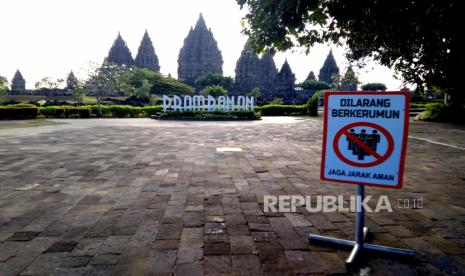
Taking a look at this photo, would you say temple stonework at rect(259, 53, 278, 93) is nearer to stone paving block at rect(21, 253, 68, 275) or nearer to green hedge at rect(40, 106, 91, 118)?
green hedge at rect(40, 106, 91, 118)

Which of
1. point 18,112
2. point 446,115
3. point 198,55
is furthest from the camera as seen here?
point 198,55

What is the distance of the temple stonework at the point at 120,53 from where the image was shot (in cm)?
7475

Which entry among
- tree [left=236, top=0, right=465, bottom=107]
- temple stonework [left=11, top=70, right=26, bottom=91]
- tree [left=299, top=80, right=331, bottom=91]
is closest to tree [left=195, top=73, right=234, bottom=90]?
tree [left=299, top=80, right=331, bottom=91]

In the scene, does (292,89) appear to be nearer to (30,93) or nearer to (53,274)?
(30,93)

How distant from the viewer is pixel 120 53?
75.0 metres

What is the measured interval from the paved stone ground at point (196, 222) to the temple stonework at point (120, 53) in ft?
246

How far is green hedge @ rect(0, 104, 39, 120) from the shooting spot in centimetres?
2278

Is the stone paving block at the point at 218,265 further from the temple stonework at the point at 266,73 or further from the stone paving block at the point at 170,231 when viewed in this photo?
the temple stonework at the point at 266,73

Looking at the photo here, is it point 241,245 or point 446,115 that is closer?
point 241,245

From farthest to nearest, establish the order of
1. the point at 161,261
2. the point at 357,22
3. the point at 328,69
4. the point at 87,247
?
the point at 328,69 < the point at 357,22 < the point at 87,247 < the point at 161,261

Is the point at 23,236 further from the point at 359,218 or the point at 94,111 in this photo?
the point at 94,111

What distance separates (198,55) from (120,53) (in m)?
19.7

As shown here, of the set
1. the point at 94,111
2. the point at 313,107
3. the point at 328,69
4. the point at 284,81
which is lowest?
the point at 94,111

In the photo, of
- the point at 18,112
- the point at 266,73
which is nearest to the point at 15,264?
the point at 18,112
